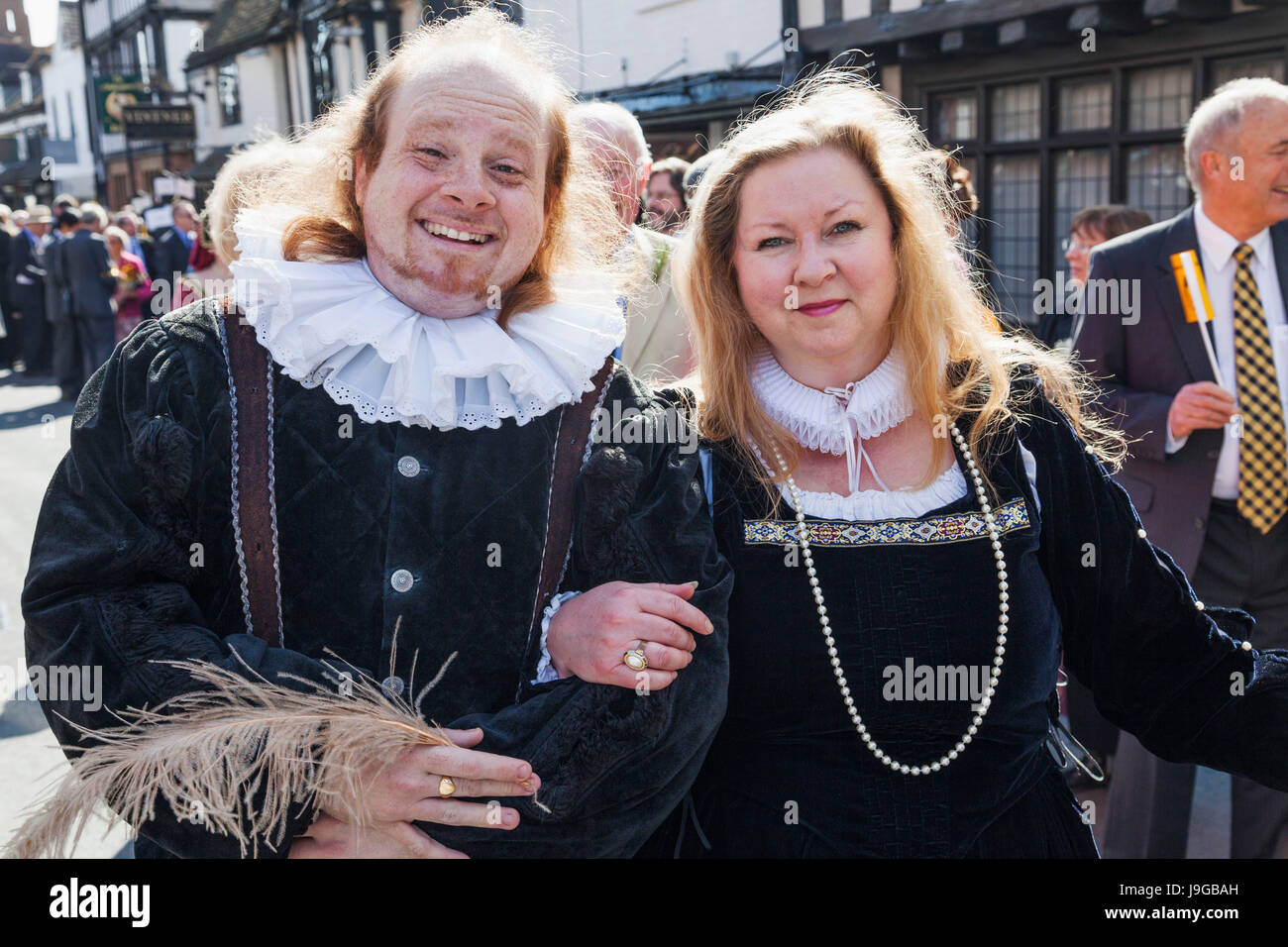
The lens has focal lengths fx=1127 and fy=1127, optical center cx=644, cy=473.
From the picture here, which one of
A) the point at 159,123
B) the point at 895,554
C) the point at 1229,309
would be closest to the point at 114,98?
the point at 159,123

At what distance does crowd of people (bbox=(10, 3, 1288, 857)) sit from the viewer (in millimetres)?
1688

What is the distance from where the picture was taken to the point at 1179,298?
360 centimetres

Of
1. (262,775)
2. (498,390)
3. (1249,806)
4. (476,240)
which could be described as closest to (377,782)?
(262,775)

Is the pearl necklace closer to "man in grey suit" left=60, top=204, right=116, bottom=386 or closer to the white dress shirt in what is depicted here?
the white dress shirt

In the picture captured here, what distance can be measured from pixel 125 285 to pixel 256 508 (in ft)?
39.3

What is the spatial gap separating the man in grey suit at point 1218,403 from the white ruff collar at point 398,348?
228 centimetres

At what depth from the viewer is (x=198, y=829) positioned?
5.30ft

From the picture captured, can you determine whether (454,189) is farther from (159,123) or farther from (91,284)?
(159,123)

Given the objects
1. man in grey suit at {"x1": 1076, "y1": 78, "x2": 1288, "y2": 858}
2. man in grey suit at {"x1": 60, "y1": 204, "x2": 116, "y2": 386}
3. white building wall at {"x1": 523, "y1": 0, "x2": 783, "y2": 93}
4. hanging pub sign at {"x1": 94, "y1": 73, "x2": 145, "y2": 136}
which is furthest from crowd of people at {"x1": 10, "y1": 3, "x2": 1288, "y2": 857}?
hanging pub sign at {"x1": 94, "y1": 73, "x2": 145, "y2": 136}

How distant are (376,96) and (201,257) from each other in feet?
15.8

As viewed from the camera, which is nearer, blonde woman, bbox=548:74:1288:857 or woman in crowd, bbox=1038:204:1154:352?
blonde woman, bbox=548:74:1288:857

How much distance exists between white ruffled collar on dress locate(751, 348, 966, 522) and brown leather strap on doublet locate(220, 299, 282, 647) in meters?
0.89

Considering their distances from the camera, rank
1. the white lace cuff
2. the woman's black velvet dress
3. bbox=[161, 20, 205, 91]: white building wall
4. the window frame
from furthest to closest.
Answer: bbox=[161, 20, 205, 91]: white building wall < the window frame < the woman's black velvet dress < the white lace cuff
